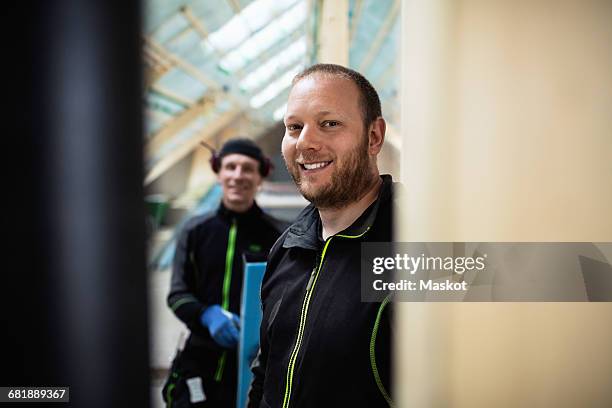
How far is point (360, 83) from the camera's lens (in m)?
0.75

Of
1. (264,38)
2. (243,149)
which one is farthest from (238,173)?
(264,38)

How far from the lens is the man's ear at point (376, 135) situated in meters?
0.77

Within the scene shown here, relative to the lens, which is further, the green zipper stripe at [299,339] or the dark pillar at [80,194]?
the green zipper stripe at [299,339]

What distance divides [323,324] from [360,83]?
44 cm

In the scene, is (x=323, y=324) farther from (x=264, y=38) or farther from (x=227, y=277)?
(x=264, y=38)

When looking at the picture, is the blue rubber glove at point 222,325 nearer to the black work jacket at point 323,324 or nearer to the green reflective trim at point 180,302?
the green reflective trim at point 180,302

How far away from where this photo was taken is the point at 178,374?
1.25 m

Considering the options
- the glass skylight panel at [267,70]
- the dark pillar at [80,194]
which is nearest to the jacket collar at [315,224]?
the dark pillar at [80,194]

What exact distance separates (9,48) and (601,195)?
0.79m

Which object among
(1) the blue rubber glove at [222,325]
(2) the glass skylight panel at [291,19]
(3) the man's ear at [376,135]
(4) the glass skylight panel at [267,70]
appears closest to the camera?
(3) the man's ear at [376,135]

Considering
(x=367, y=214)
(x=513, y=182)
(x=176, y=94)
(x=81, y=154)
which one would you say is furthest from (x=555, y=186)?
(x=176, y=94)

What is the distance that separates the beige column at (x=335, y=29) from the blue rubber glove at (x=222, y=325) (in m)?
0.80

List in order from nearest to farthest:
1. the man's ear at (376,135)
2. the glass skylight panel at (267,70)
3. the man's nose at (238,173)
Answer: the man's ear at (376,135), the man's nose at (238,173), the glass skylight panel at (267,70)

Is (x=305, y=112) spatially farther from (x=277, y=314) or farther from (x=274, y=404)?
(x=274, y=404)
